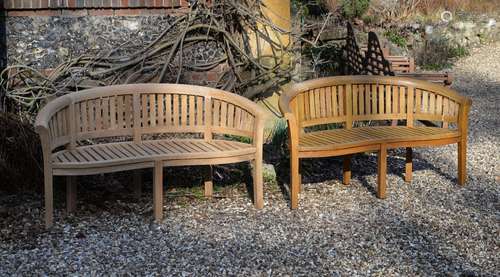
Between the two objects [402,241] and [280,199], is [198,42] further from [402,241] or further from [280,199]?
[402,241]

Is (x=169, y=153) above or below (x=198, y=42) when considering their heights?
below

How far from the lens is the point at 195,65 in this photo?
7422 mm

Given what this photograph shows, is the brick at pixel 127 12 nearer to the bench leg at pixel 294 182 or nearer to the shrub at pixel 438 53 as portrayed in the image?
the bench leg at pixel 294 182

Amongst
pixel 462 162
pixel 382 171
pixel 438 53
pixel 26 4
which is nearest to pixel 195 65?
pixel 26 4

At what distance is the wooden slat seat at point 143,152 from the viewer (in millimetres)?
4883

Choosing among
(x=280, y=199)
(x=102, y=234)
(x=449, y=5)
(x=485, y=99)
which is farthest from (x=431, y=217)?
(x=449, y=5)

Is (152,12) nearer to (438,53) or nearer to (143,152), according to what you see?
(143,152)

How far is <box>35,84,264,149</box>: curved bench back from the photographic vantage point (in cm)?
536

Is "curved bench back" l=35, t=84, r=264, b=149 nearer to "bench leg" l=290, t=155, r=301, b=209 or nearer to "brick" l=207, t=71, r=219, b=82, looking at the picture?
"bench leg" l=290, t=155, r=301, b=209

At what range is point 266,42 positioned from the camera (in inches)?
297

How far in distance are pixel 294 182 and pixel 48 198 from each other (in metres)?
1.71

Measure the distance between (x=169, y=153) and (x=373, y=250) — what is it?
59.4 inches

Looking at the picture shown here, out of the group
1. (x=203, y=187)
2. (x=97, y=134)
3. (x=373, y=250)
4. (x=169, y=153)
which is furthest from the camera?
(x=203, y=187)

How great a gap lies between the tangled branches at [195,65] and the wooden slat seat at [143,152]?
1.93 m
